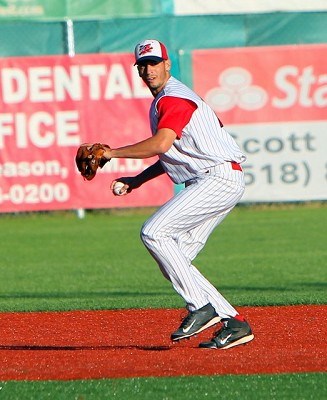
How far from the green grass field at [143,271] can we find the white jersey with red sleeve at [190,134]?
1.38 m

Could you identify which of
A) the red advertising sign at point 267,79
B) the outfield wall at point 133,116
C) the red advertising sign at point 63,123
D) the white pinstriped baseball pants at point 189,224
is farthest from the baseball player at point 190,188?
the red advertising sign at point 267,79

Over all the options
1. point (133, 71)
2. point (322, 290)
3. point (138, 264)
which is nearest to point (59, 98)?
point (133, 71)

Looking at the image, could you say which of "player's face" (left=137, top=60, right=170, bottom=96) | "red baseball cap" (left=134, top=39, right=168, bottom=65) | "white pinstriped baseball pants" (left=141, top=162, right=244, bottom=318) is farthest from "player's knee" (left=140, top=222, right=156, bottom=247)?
"red baseball cap" (left=134, top=39, right=168, bottom=65)

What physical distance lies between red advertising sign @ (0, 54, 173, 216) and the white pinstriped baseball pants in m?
9.81

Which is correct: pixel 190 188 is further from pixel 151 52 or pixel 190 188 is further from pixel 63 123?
pixel 63 123

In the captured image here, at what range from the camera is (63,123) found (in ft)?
55.6

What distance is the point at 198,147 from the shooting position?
22.6ft

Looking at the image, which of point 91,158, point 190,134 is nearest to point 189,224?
point 190,134

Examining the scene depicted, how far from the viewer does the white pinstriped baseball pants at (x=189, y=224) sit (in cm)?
691

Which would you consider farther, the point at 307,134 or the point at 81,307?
the point at 307,134

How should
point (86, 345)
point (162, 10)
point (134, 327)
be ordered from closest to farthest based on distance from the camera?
point (86, 345) < point (134, 327) < point (162, 10)

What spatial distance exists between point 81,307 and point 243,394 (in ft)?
14.3

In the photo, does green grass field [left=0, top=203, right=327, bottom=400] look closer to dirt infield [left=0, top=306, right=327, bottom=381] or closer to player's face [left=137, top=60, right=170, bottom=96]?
dirt infield [left=0, top=306, right=327, bottom=381]

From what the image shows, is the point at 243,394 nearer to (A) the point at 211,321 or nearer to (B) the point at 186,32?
(A) the point at 211,321
